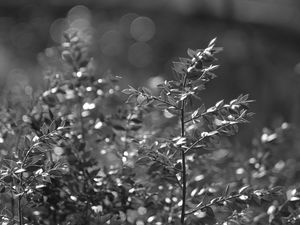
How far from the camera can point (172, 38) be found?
570 centimetres

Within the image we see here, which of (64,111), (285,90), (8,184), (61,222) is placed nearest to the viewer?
(8,184)

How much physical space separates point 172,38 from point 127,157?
4519mm

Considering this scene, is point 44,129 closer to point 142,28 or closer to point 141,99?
point 141,99

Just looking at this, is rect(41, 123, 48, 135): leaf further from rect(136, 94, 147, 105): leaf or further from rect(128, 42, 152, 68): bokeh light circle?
rect(128, 42, 152, 68): bokeh light circle

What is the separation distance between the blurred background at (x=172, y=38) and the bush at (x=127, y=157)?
4.86ft

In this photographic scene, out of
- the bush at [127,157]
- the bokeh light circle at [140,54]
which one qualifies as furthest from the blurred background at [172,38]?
the bush at [127,157]

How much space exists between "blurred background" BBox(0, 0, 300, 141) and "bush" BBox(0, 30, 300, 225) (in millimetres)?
1482

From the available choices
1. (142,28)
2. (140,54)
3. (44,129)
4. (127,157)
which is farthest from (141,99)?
(142,28)

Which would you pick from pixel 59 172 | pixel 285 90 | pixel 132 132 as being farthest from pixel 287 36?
pixel 59 172

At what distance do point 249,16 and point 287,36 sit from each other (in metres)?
0.28

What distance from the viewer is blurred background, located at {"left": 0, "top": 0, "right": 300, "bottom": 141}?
3.88 metres

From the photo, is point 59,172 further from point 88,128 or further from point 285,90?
point 285,90

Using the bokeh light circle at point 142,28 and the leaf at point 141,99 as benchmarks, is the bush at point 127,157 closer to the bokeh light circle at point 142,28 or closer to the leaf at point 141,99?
the leaf at point 141,99

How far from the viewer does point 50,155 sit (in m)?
1.25
